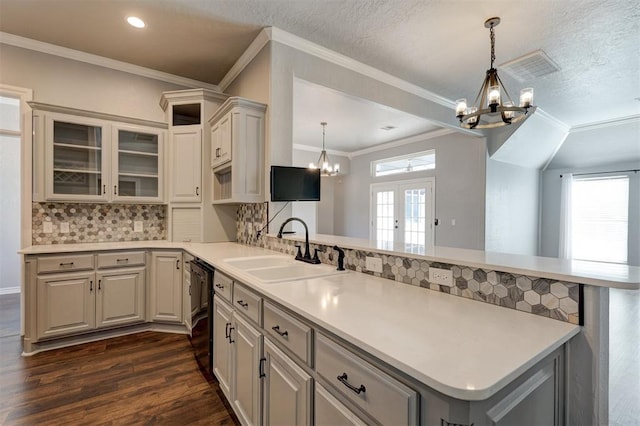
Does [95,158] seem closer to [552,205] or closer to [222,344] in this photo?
[222,344]

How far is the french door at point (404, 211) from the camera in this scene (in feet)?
20.5

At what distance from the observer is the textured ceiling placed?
2.47 m

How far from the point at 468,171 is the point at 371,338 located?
5382mm

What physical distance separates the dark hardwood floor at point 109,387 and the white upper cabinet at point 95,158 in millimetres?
1487

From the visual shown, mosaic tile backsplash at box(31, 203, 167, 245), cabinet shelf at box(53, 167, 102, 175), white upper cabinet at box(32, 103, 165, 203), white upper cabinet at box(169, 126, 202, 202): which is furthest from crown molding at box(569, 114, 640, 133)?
cabinet shelf at box(53, 167, 102, 175)

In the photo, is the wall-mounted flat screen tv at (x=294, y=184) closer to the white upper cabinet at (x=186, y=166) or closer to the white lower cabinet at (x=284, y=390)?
the white upper cabinet at (x=186, y=166)

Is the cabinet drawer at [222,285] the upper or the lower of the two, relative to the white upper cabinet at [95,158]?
lower

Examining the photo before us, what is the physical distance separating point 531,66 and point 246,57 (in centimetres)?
308

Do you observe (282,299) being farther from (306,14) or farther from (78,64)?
(78,64)

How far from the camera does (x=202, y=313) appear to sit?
2.24m

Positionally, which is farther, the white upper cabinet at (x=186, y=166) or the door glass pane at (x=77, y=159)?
the white upper cabinet at (x=186, y=166)

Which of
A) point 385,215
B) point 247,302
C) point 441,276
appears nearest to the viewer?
point 441,276

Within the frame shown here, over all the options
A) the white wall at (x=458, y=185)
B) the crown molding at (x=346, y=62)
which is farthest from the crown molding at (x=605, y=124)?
the crown molding at (x=346, y=62)

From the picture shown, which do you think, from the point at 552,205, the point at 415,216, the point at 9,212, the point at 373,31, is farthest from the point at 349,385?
the point at 552,205
